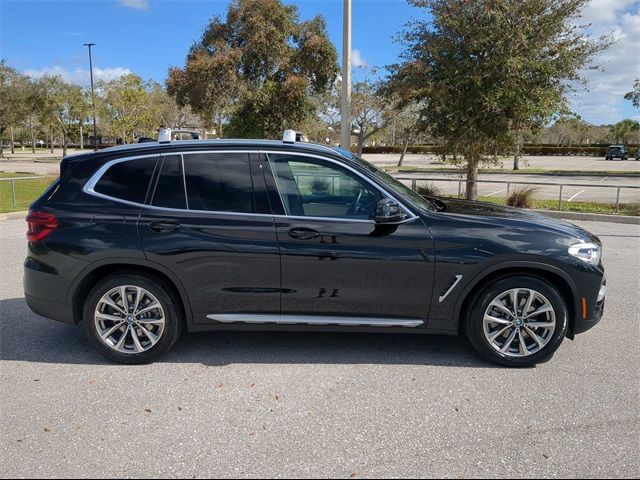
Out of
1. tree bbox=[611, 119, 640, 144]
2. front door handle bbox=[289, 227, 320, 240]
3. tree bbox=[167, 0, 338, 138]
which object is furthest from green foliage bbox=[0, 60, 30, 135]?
tree bbox=[611, 119, 640, 144]

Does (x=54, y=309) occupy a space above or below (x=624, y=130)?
below

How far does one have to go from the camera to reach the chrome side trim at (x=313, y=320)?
4.12 meters

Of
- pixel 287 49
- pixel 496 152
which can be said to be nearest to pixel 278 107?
pixel 287 49

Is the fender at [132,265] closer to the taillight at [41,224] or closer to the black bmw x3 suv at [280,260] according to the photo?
the black bmw x3 suv at [280,260]

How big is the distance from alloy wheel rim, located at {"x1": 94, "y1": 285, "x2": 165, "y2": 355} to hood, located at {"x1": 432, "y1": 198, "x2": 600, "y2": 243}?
101 inches

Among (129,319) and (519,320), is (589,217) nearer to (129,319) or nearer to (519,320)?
(519,320)

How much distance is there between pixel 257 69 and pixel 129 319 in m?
17.4

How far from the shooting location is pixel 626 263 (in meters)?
8.12

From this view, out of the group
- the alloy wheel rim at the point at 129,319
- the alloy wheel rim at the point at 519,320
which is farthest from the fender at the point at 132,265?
the alloy wheel rim at the point at 519,320

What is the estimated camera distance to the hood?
13.8 ft

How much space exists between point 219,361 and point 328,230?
1427 mm

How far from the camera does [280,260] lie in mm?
4059

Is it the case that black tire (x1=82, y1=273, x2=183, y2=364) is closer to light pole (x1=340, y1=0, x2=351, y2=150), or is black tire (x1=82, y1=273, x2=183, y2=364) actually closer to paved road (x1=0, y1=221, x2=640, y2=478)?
paved road (x1=0, y1=221, x2=640, y2=478)

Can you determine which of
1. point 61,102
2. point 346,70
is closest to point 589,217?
point 346,70
